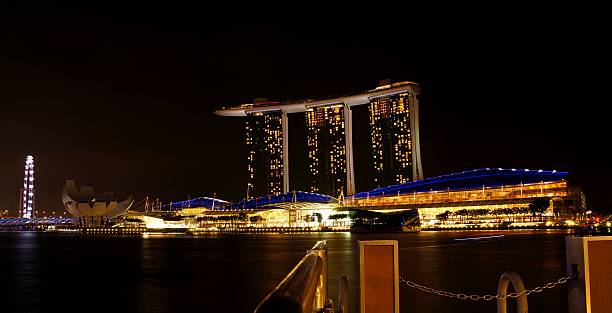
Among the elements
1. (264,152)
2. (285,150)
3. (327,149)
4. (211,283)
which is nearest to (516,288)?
(211,283)

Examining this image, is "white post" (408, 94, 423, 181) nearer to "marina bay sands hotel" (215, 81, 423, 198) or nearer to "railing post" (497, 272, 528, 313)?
"marina bay sands hotel" (215, 81, 423, 198)

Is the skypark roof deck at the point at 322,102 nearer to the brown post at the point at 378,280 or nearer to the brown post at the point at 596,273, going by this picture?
the brown post at the point at 378,280

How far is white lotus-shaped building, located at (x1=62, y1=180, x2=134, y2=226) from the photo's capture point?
14988cm

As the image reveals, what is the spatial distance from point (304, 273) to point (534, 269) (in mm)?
17772

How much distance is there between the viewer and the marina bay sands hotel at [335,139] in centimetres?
14775

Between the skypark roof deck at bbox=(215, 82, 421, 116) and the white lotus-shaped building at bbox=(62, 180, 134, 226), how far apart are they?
158ft

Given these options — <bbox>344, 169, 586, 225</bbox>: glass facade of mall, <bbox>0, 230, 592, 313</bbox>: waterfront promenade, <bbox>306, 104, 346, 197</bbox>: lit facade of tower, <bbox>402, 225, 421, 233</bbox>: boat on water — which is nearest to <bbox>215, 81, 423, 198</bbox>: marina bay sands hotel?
<bbox>306, 104, 346, 197</bbox>: lit facade of tower

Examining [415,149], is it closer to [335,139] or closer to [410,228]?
[335,139]

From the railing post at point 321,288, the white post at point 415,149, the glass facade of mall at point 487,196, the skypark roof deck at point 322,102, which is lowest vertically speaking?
the railing post at point 321,288

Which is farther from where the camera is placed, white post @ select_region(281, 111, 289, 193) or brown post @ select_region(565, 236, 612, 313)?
white post @ select_region(281, 111, 289, 193)

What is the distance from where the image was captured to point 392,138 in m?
152

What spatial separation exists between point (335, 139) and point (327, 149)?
437 centimetres

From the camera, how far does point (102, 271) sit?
2419 cm

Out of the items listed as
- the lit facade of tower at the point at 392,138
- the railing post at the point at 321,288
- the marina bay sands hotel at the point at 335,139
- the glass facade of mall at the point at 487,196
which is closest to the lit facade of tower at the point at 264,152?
the marina bay sands hotel at the point at 335,139
